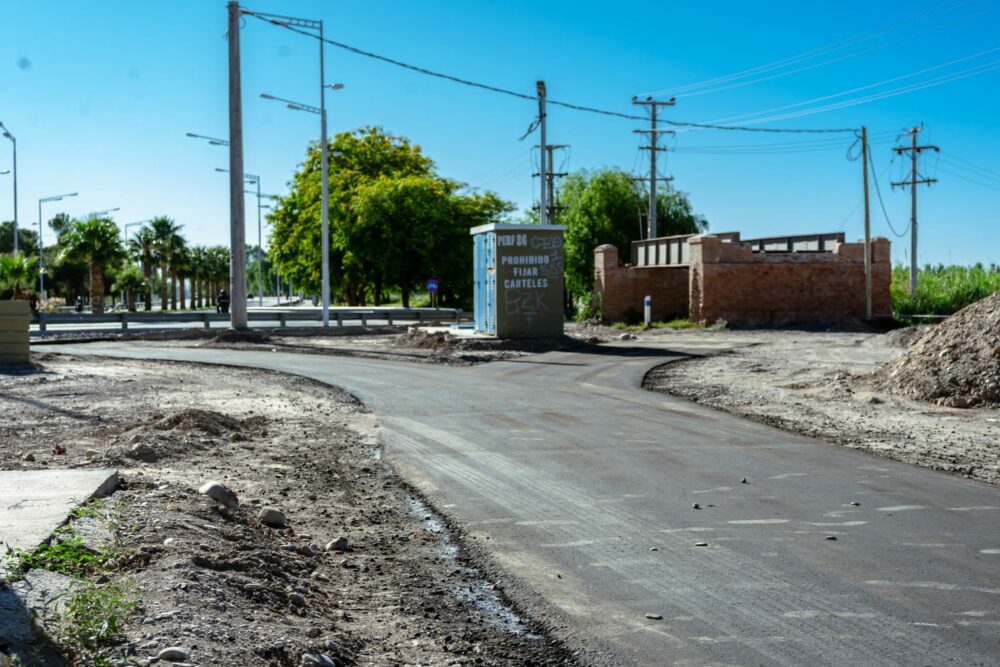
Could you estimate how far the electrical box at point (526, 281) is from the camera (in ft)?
94.5

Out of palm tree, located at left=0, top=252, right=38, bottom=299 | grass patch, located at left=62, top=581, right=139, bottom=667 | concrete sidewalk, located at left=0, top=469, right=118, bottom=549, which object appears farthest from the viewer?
palm tree, located at left=0, top=252, right=38, bottom=299

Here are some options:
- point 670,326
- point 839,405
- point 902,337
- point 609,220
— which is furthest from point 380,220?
point 839,405

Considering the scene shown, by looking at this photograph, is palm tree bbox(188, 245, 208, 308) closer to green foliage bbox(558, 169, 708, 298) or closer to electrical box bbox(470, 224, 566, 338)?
green foliage bbox(558, 169, 708, 298)

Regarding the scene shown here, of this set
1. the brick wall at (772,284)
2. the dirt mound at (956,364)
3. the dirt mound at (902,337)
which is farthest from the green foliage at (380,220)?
the dirt mound at (956,364)

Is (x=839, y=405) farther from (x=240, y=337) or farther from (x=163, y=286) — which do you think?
(x=163, y=286)

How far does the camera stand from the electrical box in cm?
2881

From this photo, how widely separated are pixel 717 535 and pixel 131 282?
3331 inches

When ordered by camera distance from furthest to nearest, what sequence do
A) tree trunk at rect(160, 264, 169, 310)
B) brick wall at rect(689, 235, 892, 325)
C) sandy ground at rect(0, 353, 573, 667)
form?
tree trunk at rect(160, 264, 169, 310) < brick wall at rect(689, 235, 892, 325) < sandy ground at rect(0, 353, 573, 667)

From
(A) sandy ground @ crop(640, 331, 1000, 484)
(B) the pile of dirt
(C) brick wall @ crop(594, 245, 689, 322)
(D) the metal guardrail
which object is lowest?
(A) sandy ground @ crop(640, 331, 1000, 484)

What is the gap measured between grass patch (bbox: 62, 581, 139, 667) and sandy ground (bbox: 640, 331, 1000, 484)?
7508mm

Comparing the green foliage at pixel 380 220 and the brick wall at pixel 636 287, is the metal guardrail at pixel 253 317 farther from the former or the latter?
the green foliage at pixel 380 220

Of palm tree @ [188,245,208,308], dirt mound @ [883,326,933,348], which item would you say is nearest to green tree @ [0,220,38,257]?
palm tree @ [188,245,208,308]

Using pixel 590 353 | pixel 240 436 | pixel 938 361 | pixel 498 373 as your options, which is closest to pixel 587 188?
pixel 590 353

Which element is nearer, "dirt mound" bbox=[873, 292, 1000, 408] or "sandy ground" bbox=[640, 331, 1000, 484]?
"sandy ground" bbox=[640, 331, 1000, 484]
